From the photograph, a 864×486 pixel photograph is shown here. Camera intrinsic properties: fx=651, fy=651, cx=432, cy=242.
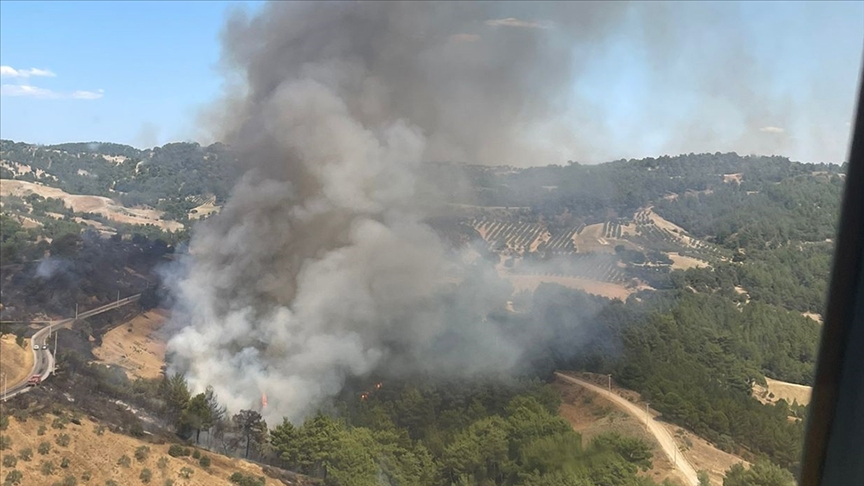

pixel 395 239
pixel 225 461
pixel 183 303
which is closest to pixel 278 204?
pixel 395 239

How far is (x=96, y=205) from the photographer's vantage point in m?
29.3

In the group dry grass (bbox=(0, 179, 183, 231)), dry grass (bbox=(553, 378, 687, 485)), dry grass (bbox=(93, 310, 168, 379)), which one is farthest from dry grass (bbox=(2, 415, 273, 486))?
dry grass (bbox=(0, 179, 183, 231))

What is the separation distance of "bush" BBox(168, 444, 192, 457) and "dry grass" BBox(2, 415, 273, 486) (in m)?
0.07

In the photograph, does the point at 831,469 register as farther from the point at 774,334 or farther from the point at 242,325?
the point at 242,325

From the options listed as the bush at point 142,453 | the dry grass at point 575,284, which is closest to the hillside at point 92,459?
the bush at point 142,453

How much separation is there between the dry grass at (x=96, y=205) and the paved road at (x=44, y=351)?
7.45 meters

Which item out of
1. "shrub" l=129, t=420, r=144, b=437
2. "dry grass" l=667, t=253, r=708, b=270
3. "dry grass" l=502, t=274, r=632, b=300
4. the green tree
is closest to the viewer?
"shrub" l=129, t=420, r=144, b=437

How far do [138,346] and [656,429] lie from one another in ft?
45.0

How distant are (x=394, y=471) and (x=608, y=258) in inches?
597

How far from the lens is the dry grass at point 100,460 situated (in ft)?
25.7

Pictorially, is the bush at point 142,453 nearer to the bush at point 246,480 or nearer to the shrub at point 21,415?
the bush at point 246,480

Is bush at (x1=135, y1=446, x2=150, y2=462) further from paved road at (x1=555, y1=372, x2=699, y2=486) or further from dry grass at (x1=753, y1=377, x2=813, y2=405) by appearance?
dry grass at (x1=753, y1=377, x2=813, y2=405)

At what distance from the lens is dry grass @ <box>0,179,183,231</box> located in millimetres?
27156

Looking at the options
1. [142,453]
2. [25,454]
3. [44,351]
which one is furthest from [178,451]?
[44,351]
